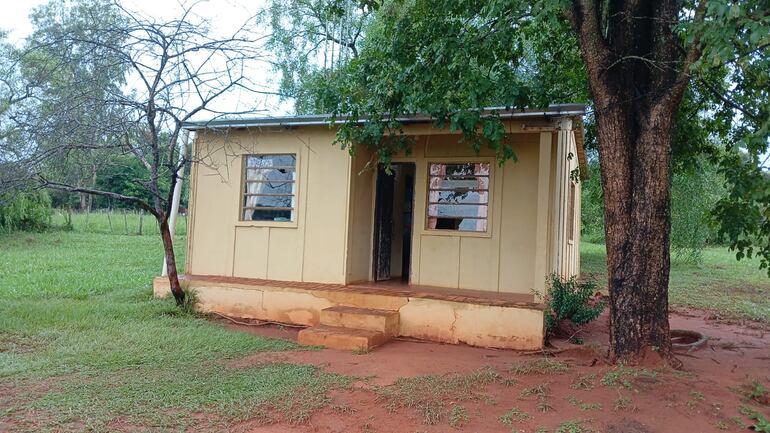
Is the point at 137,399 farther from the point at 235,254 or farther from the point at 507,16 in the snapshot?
the point at 507,16

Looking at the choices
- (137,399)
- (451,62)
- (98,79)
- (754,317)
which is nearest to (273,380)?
(137,399)

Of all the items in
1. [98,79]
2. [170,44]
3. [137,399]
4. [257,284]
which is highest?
[170,44]

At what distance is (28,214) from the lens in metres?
18.5

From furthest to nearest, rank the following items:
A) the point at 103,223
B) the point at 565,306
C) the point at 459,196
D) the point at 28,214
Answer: the point at 103,223, the point at 28,214, the point at 459,196, the point at 565,306

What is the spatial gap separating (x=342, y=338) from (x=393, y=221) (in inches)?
129

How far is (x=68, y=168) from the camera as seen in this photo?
7484 mm

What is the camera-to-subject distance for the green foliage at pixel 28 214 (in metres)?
17.6

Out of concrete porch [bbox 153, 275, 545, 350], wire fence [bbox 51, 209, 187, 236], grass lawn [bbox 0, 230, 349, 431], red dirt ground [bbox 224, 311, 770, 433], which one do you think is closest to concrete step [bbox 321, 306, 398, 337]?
concrete porch [bbox 153, 275, 545, 350]

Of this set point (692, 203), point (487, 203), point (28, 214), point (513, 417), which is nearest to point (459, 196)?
point (487, 203)

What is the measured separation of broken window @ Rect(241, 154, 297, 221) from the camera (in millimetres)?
8625

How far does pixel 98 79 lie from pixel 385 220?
4.40 metres

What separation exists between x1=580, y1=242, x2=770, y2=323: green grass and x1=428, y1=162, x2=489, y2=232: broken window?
3097 mm

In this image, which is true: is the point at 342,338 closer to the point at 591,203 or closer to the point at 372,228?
the point at 372,228

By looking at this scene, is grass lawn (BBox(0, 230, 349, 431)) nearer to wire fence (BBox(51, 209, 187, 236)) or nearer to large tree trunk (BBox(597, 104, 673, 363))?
large tree trunk (BBox(597, 104, 673, 363))
